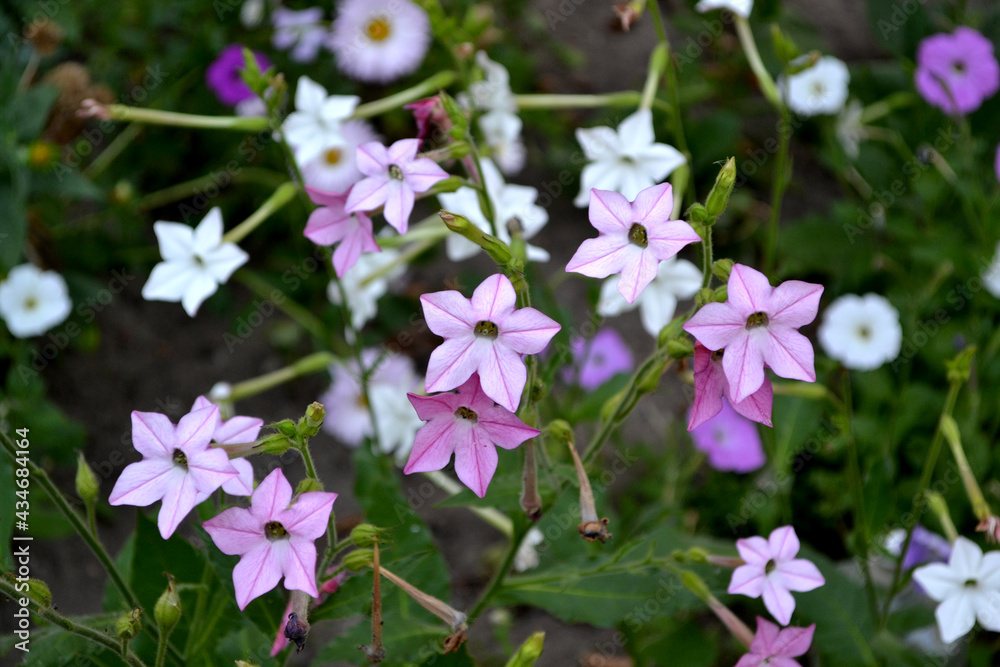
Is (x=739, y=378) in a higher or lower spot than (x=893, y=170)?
higher

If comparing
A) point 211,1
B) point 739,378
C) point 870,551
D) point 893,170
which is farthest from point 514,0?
point 739,378

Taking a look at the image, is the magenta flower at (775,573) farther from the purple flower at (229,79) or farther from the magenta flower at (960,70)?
the purple flower at (229,79)

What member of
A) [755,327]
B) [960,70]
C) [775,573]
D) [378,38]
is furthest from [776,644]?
[378,38]

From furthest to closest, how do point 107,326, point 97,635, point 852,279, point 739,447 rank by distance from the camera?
point 107,326, point 852,279, point 739,447, point 97,635

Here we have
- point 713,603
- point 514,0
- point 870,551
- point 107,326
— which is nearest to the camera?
point 713,603

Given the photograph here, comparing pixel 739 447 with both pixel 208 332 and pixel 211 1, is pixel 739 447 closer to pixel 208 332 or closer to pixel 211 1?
pixel 208 332

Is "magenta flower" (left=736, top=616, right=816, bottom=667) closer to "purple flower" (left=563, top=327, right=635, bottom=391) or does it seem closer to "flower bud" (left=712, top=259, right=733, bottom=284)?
"flower bud" (left=712, top=259, right=733, bottom=284)

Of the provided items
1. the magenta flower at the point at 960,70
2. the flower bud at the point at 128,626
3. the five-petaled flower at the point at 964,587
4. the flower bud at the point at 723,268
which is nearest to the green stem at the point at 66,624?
the flower bud at the point at 128,626
